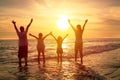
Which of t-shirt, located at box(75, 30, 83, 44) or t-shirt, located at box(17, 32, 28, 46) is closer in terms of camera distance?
t-shirt, located at box(17, 32, 28, 46)

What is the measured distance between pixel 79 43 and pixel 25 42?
3563 mm

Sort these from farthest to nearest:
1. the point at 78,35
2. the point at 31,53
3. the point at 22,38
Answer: the point at 31,53 → the point at 78,35 → the point at 22,38

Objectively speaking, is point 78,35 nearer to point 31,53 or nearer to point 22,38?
point 22,38

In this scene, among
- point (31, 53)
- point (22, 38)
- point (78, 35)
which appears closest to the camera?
point (22, 38)

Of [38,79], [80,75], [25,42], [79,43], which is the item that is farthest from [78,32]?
[38,79]

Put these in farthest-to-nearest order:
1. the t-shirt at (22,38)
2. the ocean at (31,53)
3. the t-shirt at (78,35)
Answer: the t-shirt at (78,35) < the t-shirt at (22,38) < the ocean at (31,53)

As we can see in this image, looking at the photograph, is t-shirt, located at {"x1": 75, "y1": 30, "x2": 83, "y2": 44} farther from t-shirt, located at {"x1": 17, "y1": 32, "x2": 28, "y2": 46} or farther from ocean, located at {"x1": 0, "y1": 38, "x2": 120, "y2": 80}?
ocean, located at {"x1": 0, "y1": 38, "x2": 120, "y2": 80}

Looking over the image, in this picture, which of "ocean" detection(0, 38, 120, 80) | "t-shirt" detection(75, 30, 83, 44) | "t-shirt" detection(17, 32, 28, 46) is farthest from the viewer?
"t-shirt" detection(75, 30, 83, 44)

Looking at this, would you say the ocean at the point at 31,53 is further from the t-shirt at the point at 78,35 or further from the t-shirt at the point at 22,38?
the t-shirt at the point at 78,35

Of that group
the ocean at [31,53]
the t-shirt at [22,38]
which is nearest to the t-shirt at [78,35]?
the t-shirt at [22,38]

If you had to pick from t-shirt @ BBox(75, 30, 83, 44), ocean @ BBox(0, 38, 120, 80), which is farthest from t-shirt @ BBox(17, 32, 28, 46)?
t-shirt @ BBox(75, 30, 83, 44)

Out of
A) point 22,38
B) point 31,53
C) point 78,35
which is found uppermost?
point 78,35

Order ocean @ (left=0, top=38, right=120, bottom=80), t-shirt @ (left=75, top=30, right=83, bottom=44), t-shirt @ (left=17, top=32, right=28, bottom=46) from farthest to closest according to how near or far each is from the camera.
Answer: t-shirt @ (left=75, top=30, right=83, bottom=44) → t-shirt @ (left=17, top=32, right=28, bottom=46) → ocean @ (left=0, top=38, right=120, bottom=80)

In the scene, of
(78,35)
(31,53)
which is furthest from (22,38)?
(31,53)
